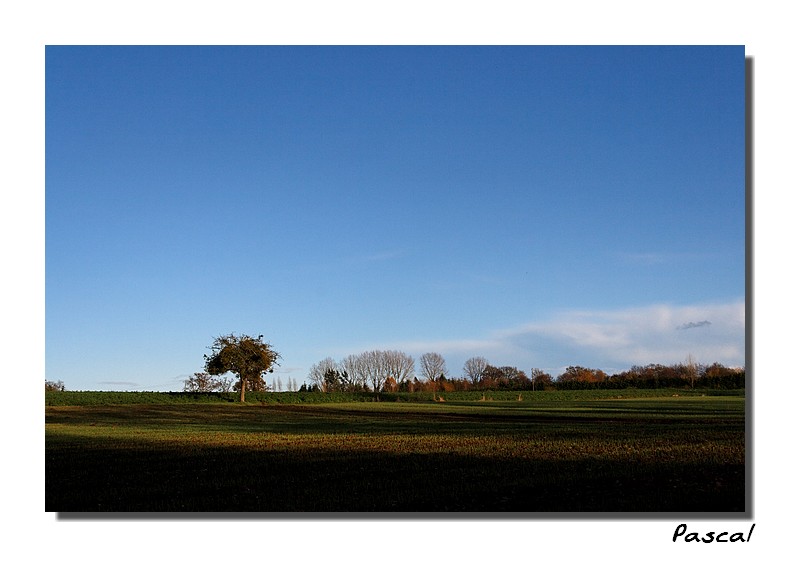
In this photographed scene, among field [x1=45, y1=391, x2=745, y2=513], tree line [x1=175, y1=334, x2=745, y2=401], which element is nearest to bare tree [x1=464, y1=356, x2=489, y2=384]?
tree line [x1=175, y1=334, x2=745, y2=401]

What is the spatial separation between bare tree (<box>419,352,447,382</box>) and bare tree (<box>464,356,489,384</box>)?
4994mm

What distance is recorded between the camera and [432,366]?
47875 mm

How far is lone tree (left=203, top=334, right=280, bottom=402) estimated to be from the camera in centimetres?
4991

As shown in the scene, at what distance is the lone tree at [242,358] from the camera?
49.9m

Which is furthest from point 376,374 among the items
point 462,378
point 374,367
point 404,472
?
point 404,472

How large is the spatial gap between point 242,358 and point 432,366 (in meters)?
13.2

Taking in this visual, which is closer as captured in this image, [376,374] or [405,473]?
[405,473]

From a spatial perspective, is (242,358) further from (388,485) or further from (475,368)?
(388,485)

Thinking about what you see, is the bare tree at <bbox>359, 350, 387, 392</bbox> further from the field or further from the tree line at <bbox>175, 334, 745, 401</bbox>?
the field
